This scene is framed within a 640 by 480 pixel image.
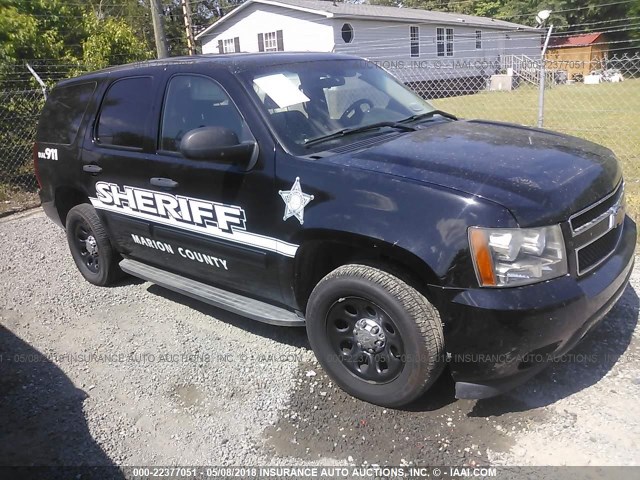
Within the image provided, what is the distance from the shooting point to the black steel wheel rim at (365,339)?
303cm

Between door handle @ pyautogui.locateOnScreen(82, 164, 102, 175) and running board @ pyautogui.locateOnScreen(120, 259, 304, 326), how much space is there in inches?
31.6

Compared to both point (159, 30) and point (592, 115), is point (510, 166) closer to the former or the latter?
point (159, 30)

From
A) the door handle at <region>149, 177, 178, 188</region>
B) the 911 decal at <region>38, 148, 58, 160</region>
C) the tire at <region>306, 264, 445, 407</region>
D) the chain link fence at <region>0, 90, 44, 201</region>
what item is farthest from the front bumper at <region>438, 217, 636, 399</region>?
the chain link fence at <region>0, 90, 44, 201</region>

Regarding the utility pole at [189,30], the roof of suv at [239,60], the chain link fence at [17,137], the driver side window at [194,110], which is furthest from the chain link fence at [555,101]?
the utility pole at [189,30]

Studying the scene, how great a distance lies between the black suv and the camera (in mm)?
2684

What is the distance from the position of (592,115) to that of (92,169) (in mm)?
14102

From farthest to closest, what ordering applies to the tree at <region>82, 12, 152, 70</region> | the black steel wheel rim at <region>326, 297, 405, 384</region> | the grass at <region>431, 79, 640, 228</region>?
the tree at <region>82, 12, 152, 70</region>, the grass at <region>431, 79, 640, 228</region>, the black steel wheel rim at <region>326, 297, 405, 384</region>

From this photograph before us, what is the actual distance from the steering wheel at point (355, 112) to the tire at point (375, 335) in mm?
1100

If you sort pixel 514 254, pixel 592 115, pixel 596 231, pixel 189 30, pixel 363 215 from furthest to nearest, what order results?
pixel 189 30 < pixel 592 115 < pixel 596 231 < pixel 363 215 < pixel 514 254

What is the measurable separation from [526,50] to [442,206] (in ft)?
124

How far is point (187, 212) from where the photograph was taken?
384 cm

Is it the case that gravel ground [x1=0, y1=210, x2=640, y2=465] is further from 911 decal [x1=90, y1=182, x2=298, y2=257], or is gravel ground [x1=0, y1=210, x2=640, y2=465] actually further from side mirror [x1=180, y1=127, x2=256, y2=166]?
side mirror [x1=180, y1=127, x2=256, y2=166]

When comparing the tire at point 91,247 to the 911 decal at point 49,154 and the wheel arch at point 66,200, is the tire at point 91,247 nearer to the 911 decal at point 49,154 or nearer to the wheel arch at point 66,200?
the wheel arch at point 66,200

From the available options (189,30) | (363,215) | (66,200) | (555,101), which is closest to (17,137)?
(66,200)
